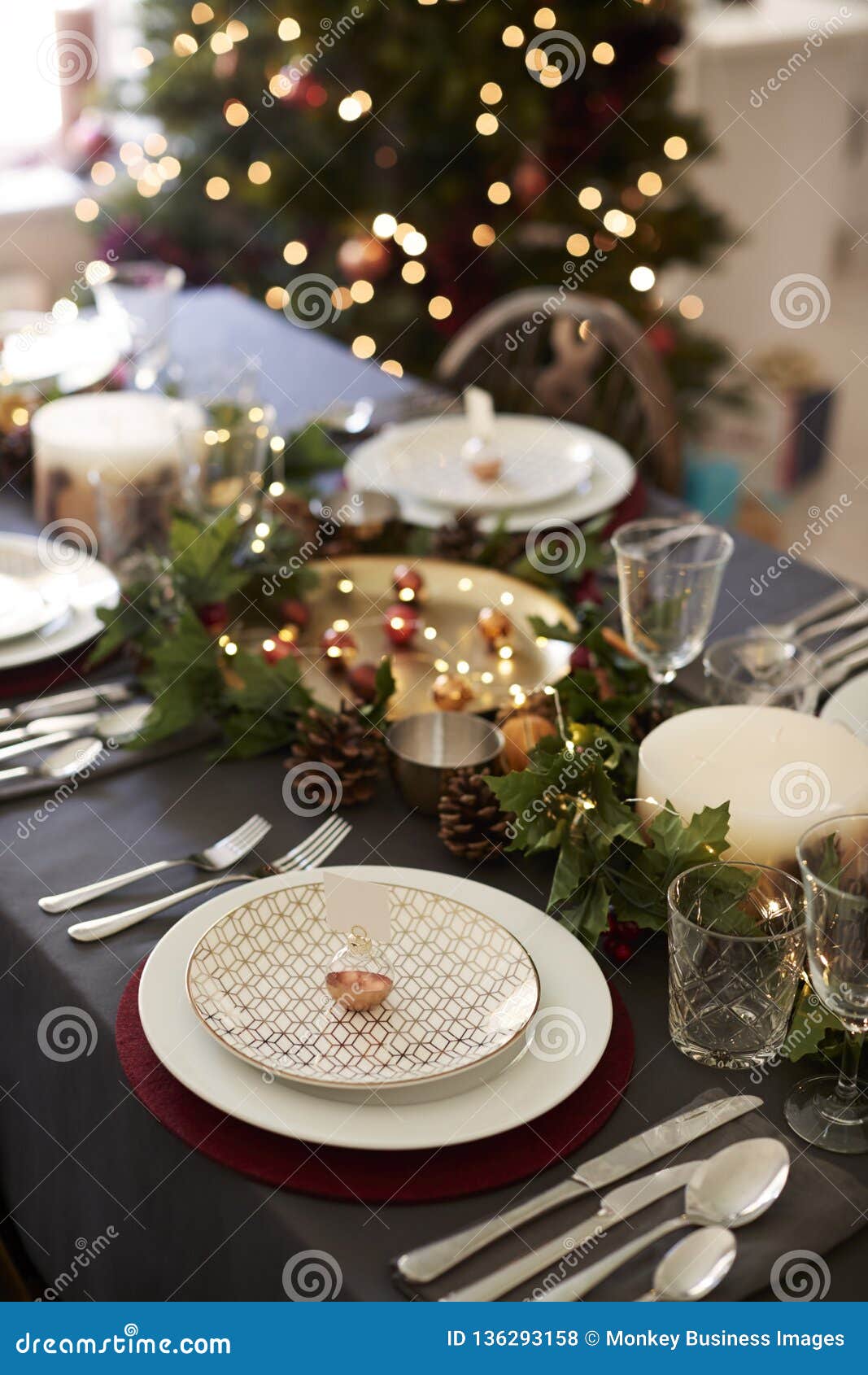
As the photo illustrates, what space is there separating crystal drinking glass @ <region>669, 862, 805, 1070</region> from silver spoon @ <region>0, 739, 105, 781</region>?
22.8 inches

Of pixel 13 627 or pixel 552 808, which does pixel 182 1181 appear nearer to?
pixel 552 808

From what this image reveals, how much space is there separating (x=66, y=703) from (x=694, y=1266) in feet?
2.71

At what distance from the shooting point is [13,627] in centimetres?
140

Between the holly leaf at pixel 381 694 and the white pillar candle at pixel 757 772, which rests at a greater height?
the white pillar candle at pixel 757 772

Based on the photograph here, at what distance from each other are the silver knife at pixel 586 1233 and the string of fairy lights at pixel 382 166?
247cm

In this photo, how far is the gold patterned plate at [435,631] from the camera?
1304 millimetres

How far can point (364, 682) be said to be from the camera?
1.27 metres

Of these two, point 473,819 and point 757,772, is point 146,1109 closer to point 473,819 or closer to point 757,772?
point 473,819

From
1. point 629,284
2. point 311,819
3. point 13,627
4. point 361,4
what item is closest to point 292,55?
point 361,4

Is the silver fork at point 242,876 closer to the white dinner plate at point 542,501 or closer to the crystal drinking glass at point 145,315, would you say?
the white dinner plate at point 542,501

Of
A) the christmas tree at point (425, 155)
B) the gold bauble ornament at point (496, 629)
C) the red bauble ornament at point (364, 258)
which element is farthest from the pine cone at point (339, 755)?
the red bauble ornament at point (364, 258)

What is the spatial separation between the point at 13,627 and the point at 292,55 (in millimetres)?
2109

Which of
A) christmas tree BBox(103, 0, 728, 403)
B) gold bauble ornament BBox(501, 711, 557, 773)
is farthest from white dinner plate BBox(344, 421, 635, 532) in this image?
christmas tree BBox(103, 0, 728, 403)

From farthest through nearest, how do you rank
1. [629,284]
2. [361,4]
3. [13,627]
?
[629,284], [361,4], [13,627]
